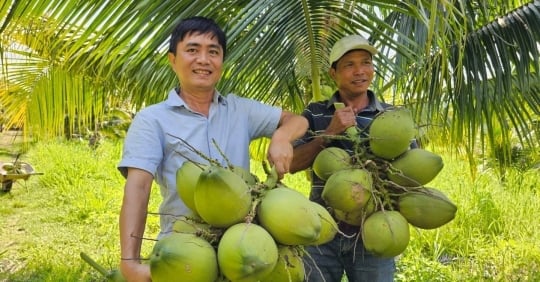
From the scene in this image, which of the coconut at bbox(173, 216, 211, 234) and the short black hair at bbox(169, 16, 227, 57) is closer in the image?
the coconut at bbox(173, 216, 211, 234)

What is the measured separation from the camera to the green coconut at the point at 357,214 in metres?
1.42

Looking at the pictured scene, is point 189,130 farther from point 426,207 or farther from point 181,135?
point 426,207

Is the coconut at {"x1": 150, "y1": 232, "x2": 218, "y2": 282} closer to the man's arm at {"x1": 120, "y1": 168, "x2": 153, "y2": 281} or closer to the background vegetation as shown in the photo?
the man's arm at {"x1": 120, "y1": 168, "x2": 153, "y2": 281}

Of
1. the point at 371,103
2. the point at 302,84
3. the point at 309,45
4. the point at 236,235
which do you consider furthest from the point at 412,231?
the point at 236,235

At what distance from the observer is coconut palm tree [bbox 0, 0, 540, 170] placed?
6.10 ft

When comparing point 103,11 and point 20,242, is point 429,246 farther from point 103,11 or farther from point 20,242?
point 20,242

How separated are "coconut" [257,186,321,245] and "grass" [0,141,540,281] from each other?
5.35ft

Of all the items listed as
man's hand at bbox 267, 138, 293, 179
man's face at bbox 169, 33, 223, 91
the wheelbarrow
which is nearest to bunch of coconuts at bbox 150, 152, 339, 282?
man's hand at bbox 267, 138, 293, 179

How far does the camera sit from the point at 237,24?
6.89 feet

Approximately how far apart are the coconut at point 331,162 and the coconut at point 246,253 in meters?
0.47

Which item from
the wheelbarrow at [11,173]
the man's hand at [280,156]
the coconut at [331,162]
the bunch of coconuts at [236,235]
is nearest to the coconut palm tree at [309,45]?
the coconut at [331,162]

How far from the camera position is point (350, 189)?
137 centimetres

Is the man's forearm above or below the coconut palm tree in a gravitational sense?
below

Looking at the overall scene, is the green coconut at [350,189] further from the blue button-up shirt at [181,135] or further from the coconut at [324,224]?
the blue button-up shirt at [181,135]
